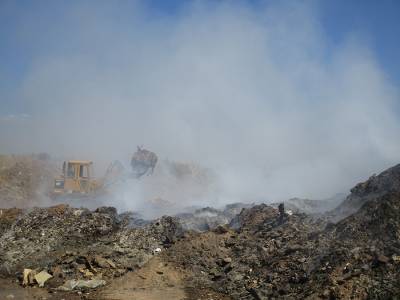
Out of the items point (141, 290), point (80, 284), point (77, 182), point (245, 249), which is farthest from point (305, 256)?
point (77, 182)

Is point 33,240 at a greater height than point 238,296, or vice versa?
point 33,240

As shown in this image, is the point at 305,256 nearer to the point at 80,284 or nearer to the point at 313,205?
the point at 80,284

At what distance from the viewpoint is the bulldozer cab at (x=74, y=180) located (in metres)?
20.0

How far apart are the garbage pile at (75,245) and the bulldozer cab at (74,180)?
8.14m

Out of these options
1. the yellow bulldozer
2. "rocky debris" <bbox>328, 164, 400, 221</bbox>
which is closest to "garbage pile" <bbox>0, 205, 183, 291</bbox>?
"rocky debris" <bbox>328, 164, 400, 221</bbox>

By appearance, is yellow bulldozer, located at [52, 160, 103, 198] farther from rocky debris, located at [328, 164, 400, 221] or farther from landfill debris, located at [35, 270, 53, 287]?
Result: rocky debris, located at [328, 164, 400, 221]

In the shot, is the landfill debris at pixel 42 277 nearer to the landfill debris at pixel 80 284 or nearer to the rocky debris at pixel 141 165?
the landfill debris at pixel 80 284

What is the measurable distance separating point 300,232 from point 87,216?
223 inches

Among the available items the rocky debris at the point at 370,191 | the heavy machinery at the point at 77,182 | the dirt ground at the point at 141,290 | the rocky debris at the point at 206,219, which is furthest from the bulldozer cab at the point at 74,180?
the rocky debris at the point at 370,191

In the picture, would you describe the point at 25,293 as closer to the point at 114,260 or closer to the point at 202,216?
the point at 114,260

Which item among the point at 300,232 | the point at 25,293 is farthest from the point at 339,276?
the point at 25,293

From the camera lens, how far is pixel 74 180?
20062 mm

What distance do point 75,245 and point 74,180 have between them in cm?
1027

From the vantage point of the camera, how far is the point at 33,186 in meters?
24.0
